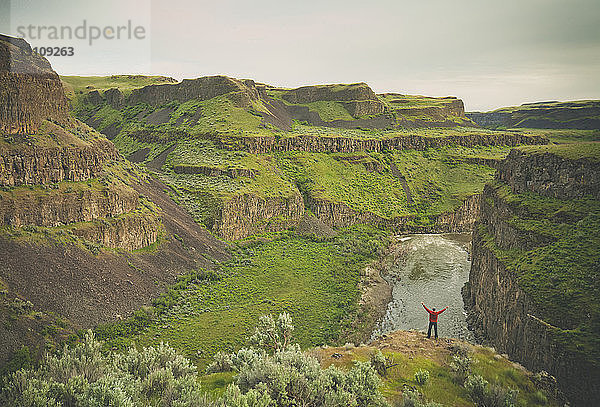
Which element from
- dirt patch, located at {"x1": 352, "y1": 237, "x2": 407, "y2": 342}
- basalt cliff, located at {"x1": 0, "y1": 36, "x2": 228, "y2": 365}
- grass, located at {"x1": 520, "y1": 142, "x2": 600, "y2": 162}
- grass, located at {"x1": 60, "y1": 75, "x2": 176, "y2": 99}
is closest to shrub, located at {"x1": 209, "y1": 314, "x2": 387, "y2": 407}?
basalt cliff, located at {"x1": 0, "y1": 36, "x2": 228, "y2": 365}

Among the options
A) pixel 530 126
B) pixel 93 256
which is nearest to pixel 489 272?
pixel 93 256

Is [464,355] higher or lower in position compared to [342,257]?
higher

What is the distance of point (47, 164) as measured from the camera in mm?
34000

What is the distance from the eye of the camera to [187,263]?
44219 mm

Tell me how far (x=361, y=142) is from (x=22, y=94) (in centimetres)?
7228

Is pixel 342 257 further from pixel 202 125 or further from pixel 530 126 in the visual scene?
pixel 530 126

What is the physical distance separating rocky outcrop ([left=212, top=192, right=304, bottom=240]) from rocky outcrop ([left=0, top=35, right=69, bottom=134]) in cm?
2561

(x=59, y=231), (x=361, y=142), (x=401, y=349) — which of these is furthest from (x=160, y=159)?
(x=401, y=349)

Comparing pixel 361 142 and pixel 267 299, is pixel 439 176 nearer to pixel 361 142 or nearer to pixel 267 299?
pixel 361 142

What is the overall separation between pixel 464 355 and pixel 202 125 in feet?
241

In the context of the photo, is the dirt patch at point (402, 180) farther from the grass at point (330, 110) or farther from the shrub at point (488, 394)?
the shrub at point (488, 394)

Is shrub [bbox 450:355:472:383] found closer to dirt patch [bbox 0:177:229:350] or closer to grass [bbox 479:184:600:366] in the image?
grass [bbox 479:184:600:366]

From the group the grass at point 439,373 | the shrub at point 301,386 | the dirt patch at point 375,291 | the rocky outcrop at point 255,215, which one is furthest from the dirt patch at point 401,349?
the rocky outcrop at point 255,215

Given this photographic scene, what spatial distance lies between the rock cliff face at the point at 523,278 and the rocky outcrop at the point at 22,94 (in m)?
44.8
